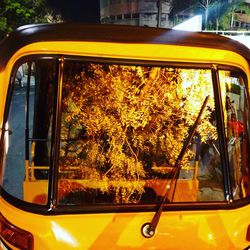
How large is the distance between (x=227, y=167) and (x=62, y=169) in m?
0.87

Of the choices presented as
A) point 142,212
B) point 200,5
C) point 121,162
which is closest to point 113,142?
point 121,162

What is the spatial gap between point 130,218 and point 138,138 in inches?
23.9

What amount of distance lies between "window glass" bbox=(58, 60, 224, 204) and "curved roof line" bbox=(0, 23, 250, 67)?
0.57 ft

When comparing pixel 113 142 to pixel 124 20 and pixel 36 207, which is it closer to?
pixel 36 207

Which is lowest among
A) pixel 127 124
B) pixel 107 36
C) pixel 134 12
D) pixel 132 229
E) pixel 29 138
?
pixel 134 12

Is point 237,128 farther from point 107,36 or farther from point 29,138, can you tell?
point 29,138

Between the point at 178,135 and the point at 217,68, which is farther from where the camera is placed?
the point at 178,135

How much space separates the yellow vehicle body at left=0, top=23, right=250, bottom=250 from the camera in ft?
6.37

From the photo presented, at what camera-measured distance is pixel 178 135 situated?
245cm

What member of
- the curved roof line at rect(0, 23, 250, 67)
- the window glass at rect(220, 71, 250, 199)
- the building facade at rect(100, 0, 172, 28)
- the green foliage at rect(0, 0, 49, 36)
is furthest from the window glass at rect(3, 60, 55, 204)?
the building facade at rect(100, 0, 172, 28)

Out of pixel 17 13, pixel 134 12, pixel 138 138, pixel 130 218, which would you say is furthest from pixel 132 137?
pixel 134 12

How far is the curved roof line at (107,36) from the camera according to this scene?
6.53 ft

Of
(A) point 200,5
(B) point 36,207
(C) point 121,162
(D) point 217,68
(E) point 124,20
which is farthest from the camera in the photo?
(A) point 200,5

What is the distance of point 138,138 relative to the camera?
8.14 feet
